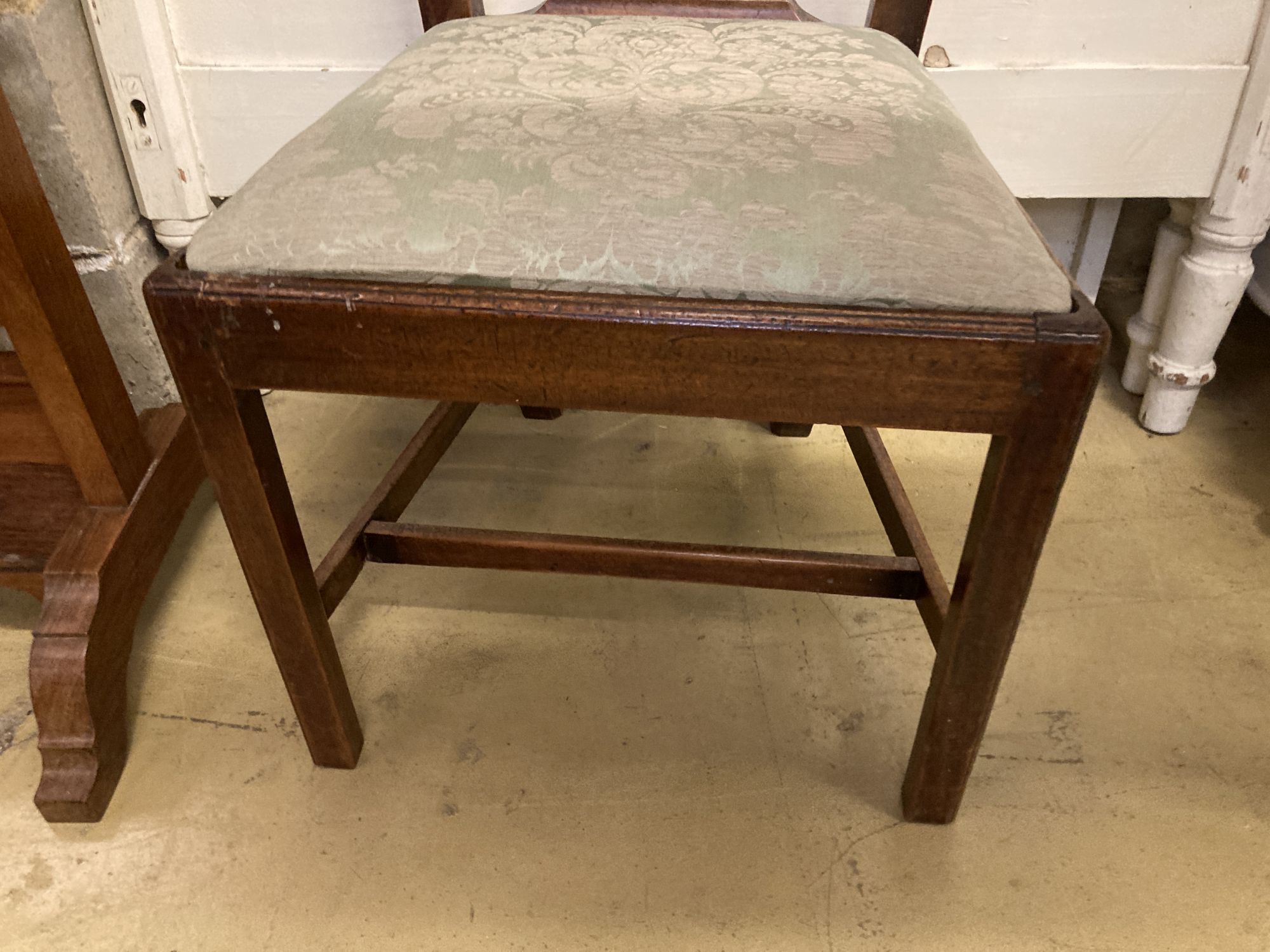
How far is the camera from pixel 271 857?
2.74 ft

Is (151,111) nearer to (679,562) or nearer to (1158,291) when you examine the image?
(679,562)

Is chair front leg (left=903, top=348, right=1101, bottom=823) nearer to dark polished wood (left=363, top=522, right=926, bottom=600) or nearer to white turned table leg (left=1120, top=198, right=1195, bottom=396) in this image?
dark polished wood (left=363, top=522, right=926, bottom=600)

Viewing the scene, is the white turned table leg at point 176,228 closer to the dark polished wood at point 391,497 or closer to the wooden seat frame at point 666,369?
the dark polished wood at point 391,497

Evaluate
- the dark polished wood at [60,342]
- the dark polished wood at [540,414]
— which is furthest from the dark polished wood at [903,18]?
the dark polished wood at [60,342]

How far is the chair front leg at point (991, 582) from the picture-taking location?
0.60 m

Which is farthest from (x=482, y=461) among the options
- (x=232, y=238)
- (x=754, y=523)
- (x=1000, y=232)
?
(x=1000, y=232)

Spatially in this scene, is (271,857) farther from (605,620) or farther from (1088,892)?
(1088,892)

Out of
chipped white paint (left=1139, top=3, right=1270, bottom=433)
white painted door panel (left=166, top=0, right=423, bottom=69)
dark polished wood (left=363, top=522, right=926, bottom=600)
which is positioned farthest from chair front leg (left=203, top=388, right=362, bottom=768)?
chipped white paint (left=1139, top=3, right=1270, bottom=433)

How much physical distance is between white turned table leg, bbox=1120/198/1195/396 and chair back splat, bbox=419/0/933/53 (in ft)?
1.61

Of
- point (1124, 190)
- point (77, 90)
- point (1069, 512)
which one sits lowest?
point (1069, 512)

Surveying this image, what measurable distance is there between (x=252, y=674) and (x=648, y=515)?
0.49 meters

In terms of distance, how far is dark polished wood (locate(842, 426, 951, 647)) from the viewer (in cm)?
81

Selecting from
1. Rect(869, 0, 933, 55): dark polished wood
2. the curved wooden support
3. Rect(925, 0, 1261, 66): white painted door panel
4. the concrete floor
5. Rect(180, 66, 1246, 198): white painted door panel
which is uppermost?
Rect(869, 0, 933, 55): dark polished wood

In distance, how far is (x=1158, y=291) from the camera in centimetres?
130
